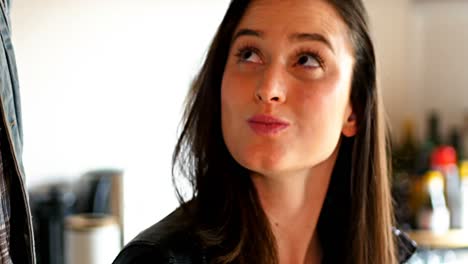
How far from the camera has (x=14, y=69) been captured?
2.52ft

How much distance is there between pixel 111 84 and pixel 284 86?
1.04 m

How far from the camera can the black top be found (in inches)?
35.8

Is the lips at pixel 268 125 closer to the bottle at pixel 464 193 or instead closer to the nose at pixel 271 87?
the nose at pixel 271 87

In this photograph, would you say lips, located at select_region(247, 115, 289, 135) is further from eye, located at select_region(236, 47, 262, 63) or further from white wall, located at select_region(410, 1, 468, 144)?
white wall, located at select_region(410, 1, 468, 144)

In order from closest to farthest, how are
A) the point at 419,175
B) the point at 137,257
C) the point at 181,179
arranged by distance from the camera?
the point at 137,257
the point at 181,179
the point at 419,175

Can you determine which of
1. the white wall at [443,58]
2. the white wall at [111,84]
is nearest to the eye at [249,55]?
the white wall at [111,84]

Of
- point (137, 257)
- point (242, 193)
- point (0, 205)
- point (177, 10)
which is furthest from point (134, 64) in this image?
point (0, 205)

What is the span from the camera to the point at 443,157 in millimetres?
2105

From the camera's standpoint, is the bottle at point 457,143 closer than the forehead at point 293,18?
No

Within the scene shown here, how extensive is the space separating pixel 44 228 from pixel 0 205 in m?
1.05

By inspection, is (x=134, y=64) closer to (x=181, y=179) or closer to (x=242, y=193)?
(x=181, y=179)

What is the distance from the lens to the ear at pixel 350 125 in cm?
112

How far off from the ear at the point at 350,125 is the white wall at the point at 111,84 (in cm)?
79

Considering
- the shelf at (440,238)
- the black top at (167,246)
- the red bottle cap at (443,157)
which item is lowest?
the shelf at (440,238)
